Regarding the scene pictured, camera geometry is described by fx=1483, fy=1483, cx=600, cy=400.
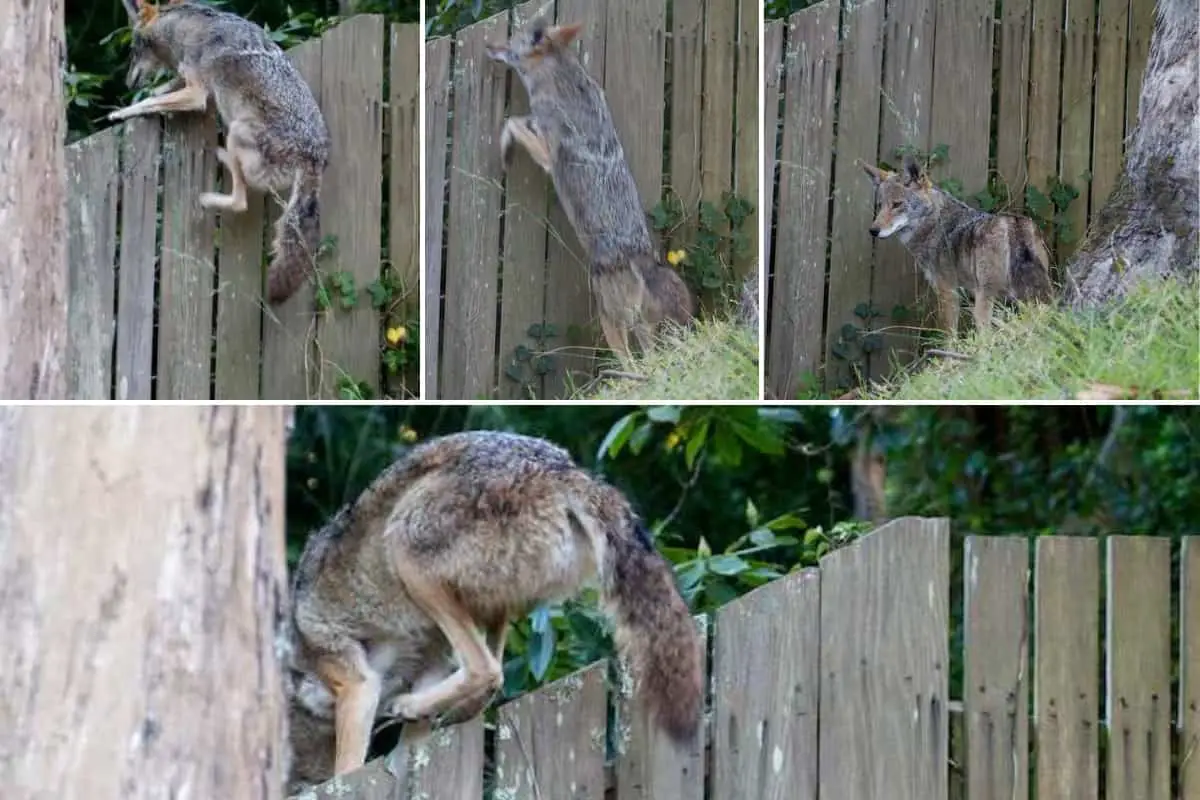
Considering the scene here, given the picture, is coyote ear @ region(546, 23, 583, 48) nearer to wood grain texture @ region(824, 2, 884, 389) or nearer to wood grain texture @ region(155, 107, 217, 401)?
wood grain texture @ region(824, 2, 884, 389)

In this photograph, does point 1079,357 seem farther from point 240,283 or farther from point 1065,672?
point 240,283

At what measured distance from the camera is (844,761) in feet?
11.7

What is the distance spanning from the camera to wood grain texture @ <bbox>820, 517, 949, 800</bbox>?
356 cm

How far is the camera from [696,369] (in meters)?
4.44

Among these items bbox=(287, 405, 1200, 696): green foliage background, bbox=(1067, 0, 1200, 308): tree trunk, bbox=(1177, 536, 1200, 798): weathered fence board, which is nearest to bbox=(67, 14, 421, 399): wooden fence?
bbox=(287, 405, 1200, 696): green foliage background

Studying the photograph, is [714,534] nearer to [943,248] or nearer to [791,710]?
[943,248]

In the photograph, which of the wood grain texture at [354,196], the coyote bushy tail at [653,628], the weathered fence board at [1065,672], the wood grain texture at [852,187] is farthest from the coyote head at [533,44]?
the weathered fence board at [1065,672]

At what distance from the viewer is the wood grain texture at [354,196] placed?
451 centimetres

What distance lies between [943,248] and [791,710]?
5.04 feet

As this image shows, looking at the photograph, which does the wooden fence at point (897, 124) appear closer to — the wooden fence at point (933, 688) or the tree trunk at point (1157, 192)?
the tree trunk at point (1157, 192)

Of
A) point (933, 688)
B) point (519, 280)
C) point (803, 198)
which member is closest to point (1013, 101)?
point (803, 198)

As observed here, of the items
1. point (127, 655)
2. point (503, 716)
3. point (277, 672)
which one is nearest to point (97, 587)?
point (127, 655)

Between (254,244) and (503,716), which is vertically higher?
(254,244)

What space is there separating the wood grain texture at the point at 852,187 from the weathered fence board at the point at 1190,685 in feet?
3.65
